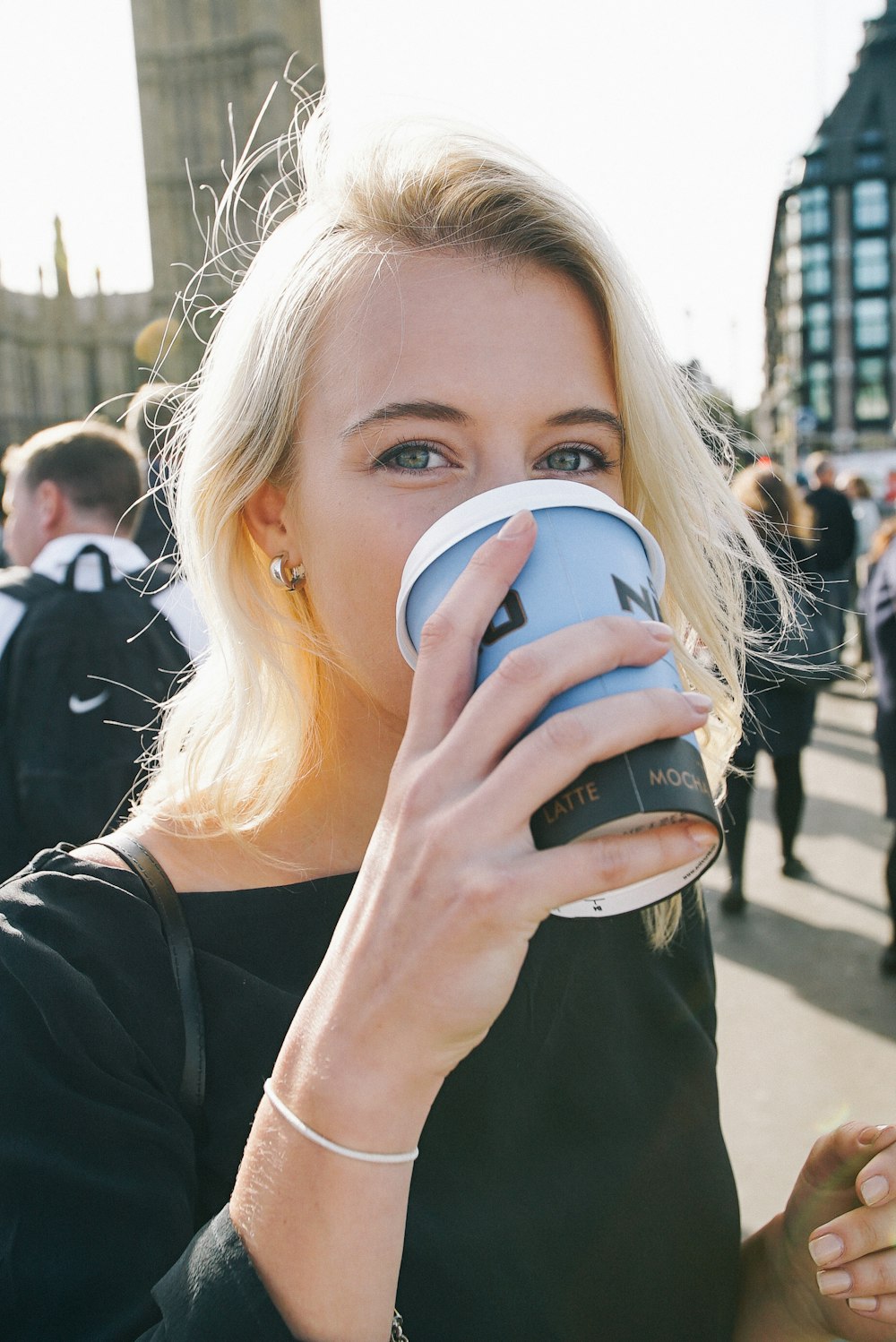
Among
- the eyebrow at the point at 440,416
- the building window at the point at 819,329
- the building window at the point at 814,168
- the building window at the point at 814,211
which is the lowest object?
the eyebrow at the point at 440,416

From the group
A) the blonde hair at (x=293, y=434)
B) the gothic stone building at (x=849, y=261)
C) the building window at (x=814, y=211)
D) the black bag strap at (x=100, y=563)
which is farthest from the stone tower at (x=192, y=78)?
the blonde hair at (x=293, y=434)

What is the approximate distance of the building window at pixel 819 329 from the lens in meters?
77.5

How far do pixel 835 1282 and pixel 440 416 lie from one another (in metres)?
1.06

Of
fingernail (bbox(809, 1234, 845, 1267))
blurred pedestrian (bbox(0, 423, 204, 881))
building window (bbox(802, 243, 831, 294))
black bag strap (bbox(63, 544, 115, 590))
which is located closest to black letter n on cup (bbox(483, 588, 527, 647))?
fingernail (bbox(809, 1234, 845, 1267))

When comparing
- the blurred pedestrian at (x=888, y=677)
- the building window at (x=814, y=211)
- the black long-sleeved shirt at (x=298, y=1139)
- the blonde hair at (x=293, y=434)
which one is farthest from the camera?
the building window at (x=814, y=211)

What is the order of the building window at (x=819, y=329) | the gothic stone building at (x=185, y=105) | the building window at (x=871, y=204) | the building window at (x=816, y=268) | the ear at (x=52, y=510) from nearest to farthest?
the ear at (x=52, y=510) < the gothic stone building at (x=185, y=105) < the building window at (x=871, y=204) < the building window at (x=816, y=268) < the building window at (x=819, y=329)

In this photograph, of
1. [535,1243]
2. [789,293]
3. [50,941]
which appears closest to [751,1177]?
[535,1243]

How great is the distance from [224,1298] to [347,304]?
3.59 feet

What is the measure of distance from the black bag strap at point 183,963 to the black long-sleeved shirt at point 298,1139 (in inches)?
0.5

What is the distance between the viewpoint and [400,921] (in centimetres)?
80

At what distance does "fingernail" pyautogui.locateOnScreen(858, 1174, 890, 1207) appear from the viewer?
115 centimetres

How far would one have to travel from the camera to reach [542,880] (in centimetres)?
75

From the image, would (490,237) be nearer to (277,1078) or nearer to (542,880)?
(542,880)

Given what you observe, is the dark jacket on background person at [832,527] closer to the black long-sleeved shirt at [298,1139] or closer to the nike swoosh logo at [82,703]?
the nike swoosh logo at [82,703]
